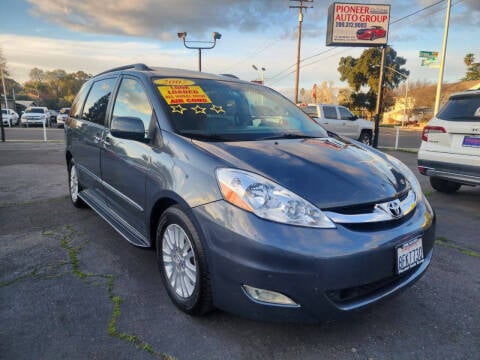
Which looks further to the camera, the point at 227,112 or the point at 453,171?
the point at 453,171

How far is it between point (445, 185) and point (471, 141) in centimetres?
145

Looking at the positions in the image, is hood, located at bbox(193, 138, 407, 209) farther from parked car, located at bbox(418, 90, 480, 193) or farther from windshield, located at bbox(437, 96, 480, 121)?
windshield, located at bbox(437, 96, 480, 121)

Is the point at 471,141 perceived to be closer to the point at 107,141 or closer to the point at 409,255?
the point at 409,255

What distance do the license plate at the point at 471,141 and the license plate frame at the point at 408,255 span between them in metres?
3.32

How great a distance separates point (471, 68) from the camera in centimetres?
5953

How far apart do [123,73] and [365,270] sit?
286 centimetres

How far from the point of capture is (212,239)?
2006 mm

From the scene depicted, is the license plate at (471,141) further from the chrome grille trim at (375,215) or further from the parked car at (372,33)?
the parked car at (372,33)

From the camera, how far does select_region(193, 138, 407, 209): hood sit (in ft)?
6.68

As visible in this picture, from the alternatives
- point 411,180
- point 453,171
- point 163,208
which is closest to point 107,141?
point 163,208

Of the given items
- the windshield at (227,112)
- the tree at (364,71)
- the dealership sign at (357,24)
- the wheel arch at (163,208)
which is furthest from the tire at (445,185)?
the tree at (364,71)

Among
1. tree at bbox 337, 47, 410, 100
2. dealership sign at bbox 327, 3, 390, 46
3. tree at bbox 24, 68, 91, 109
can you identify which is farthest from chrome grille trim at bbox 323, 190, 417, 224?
tree at bbox 24, 68, 91, 109

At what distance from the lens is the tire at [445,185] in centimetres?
601

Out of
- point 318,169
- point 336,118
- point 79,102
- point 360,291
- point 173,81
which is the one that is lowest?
point 360,291
